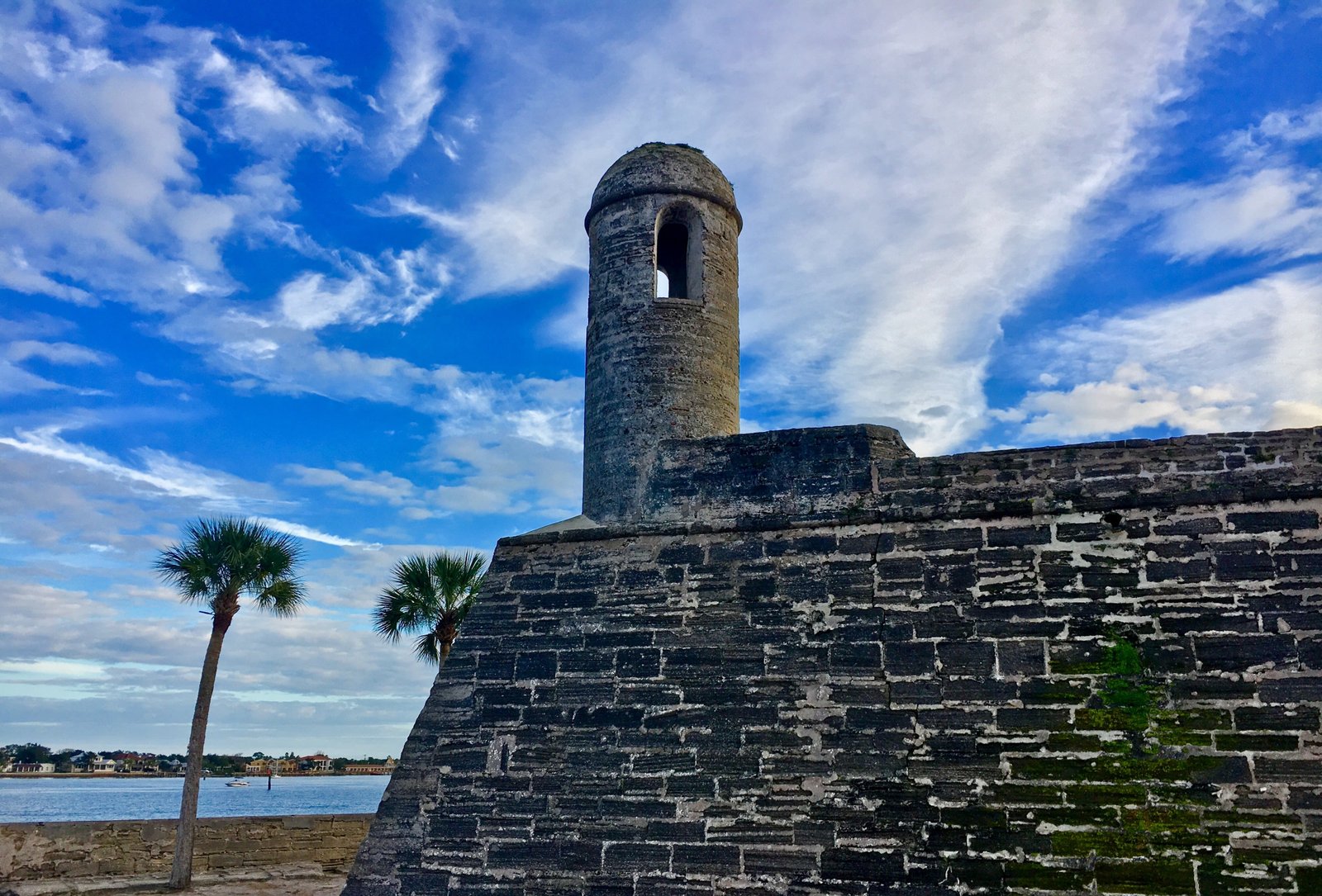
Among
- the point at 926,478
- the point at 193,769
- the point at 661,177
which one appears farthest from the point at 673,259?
the point at 193,769

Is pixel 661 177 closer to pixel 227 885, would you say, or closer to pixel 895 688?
pixel 895 688

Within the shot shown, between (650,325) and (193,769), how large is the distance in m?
Result: 9.40

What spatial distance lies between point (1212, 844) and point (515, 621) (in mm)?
4849

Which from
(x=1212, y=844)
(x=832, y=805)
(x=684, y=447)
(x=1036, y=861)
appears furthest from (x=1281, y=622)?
(x=684, y=447)

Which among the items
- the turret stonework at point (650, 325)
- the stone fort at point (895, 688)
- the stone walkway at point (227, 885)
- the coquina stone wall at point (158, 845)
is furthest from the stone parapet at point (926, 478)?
the coquina stone wall at point (158, 845)

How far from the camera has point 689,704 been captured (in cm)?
646

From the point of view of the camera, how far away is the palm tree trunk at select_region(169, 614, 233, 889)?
12.2 metres

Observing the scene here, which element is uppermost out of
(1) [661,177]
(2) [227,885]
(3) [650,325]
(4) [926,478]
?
(1) [661,177]

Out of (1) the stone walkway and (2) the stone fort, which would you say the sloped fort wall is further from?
(1) the stone walkway

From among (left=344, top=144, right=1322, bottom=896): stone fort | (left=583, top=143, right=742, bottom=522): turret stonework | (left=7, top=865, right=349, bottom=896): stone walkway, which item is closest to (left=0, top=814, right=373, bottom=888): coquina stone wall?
(left=7, top=865, right=349, bottom=896): stone walkway

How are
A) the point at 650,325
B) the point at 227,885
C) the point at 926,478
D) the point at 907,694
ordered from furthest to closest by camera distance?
the point at 227,885 → the point at 650,325 → the point at 926,478 → the point at 907,694

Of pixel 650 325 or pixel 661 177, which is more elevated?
pixel 661 177

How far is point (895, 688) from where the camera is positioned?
6086 mm

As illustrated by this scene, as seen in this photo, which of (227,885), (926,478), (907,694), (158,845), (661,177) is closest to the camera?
(907,694)
